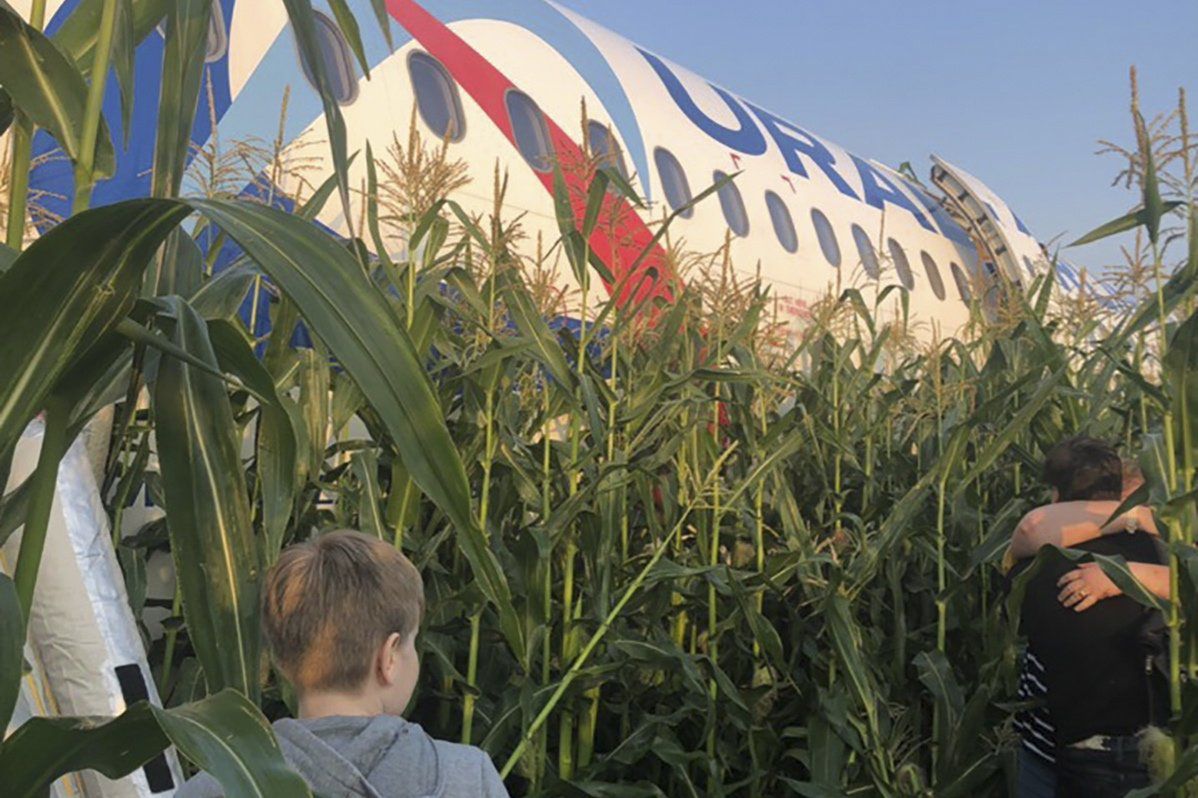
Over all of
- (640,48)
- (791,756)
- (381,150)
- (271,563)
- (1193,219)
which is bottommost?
(791,756)

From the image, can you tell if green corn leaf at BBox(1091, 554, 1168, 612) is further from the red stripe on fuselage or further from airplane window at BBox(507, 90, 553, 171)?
airplane window at BBox(507, 90, 553, 171)

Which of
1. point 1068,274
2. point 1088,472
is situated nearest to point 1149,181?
point 1088,472

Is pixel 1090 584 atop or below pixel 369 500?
below

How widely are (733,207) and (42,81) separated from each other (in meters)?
8.89

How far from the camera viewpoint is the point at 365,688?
1.83 m

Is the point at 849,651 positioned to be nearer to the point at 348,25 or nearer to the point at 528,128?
the point at 348,25

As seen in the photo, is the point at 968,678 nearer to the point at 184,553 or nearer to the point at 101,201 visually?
the point at 101,201

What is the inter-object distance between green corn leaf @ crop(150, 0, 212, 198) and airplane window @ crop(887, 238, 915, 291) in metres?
12.3

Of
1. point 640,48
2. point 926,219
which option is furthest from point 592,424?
point 926,219

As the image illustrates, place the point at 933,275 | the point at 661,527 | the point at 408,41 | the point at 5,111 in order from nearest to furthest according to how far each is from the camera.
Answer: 1. the point at 5,111
2. the point at 661,527
3. the point at 408,41
4. the point at 933,275

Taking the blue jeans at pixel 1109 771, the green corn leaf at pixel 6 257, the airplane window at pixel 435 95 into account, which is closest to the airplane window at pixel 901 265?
the airplane window at pixel 435 95

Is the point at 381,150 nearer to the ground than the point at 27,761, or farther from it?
farther from it

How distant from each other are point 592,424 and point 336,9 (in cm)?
235

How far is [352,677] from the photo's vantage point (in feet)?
5.95
